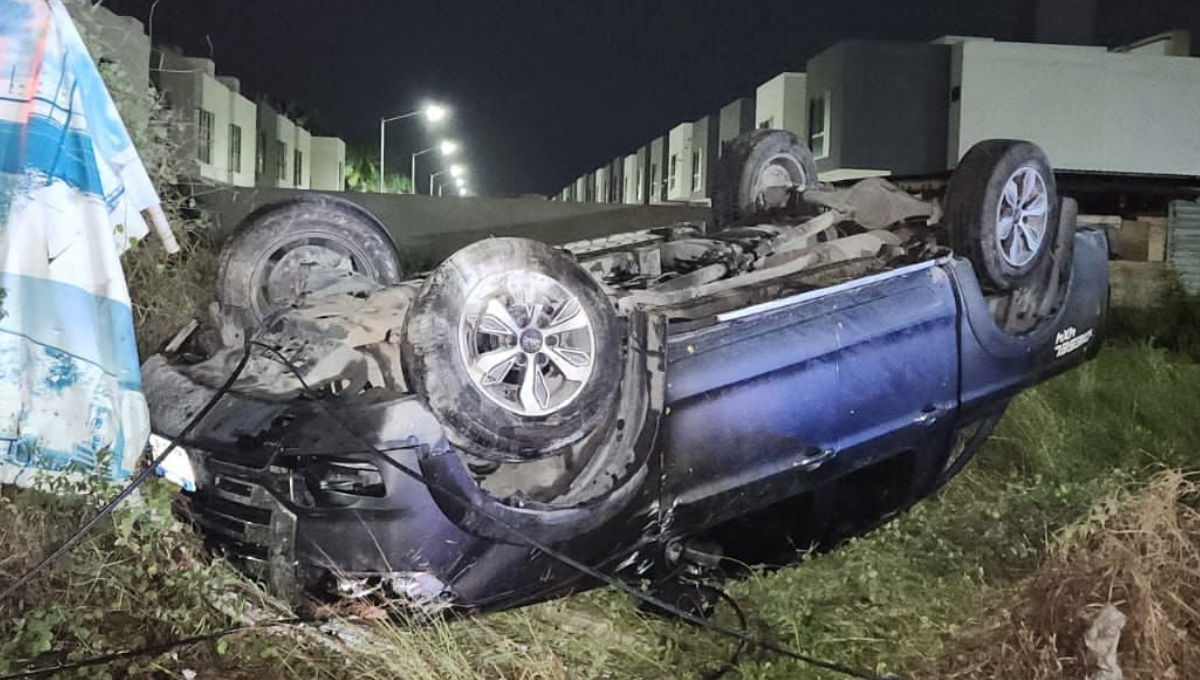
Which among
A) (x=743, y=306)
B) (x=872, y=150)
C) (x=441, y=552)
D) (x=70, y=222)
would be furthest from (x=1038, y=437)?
(x=872, y=150)

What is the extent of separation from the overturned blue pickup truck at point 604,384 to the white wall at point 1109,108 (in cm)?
1715

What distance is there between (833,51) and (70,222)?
2166cm

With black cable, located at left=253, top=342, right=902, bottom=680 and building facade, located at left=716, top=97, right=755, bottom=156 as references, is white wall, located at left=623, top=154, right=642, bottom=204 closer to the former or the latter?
building facade, located at left=716, top=97, right=755, bottom=156

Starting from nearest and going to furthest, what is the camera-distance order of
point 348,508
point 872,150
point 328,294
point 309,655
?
1. point 348,508
2. point 309,655
3. point 328,294
4. point 872,150

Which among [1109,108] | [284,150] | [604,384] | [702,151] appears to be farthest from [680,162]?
[604,384]

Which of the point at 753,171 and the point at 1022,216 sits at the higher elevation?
the point at 753,171

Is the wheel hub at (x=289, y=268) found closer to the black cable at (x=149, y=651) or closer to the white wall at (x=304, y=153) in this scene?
the black cable at (x=149, y=651)

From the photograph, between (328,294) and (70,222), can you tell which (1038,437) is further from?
(70,222)

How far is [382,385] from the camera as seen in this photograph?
128 inches

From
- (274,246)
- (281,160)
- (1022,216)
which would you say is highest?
(281,160)

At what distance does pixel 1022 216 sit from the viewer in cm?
426

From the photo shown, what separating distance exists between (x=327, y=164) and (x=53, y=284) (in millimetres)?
42517

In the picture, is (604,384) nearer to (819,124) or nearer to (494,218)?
(494,218)

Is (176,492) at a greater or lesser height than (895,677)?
greater
